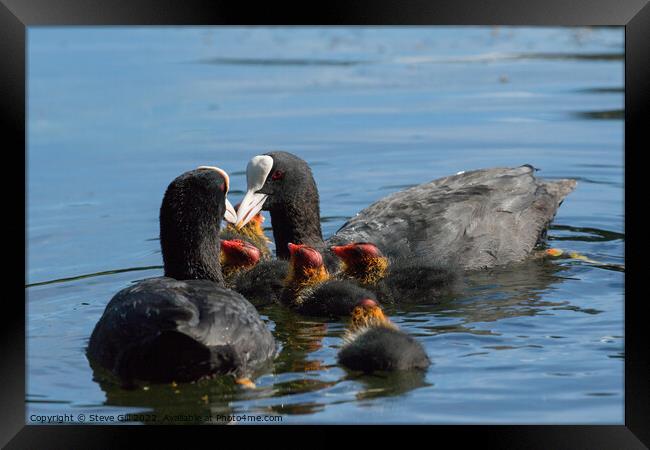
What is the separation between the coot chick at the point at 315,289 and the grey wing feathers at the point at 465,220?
2.79 ft

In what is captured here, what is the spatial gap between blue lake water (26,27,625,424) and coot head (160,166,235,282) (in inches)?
26.0

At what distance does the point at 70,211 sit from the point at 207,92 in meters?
4.46

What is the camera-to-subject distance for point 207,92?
14.9 meters

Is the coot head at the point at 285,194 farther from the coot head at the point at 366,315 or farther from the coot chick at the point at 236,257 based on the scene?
the coot head at the point at 366,315

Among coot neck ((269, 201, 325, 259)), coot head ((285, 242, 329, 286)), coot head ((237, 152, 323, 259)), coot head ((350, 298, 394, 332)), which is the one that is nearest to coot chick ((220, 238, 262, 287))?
coot head ((237, 152, 323, 259))

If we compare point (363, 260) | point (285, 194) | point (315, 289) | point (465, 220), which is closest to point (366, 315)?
point (315, 289)

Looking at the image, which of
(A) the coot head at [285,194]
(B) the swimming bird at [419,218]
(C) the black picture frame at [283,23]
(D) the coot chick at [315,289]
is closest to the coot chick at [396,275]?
(D) the coot chick at [315,289]

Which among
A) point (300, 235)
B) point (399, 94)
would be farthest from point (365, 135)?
point (300, 235)

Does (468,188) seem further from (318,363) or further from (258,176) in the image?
(318,363)

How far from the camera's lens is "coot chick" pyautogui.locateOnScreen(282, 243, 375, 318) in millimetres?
7422

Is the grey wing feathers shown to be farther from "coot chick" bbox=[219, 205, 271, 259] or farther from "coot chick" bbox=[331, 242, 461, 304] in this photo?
"coot chick" bbox=[219, 205, 271, 259]

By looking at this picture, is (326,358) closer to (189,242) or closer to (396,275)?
(189,242)

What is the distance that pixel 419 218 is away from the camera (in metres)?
8.76

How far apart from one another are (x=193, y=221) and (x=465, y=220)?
2.34 metres
